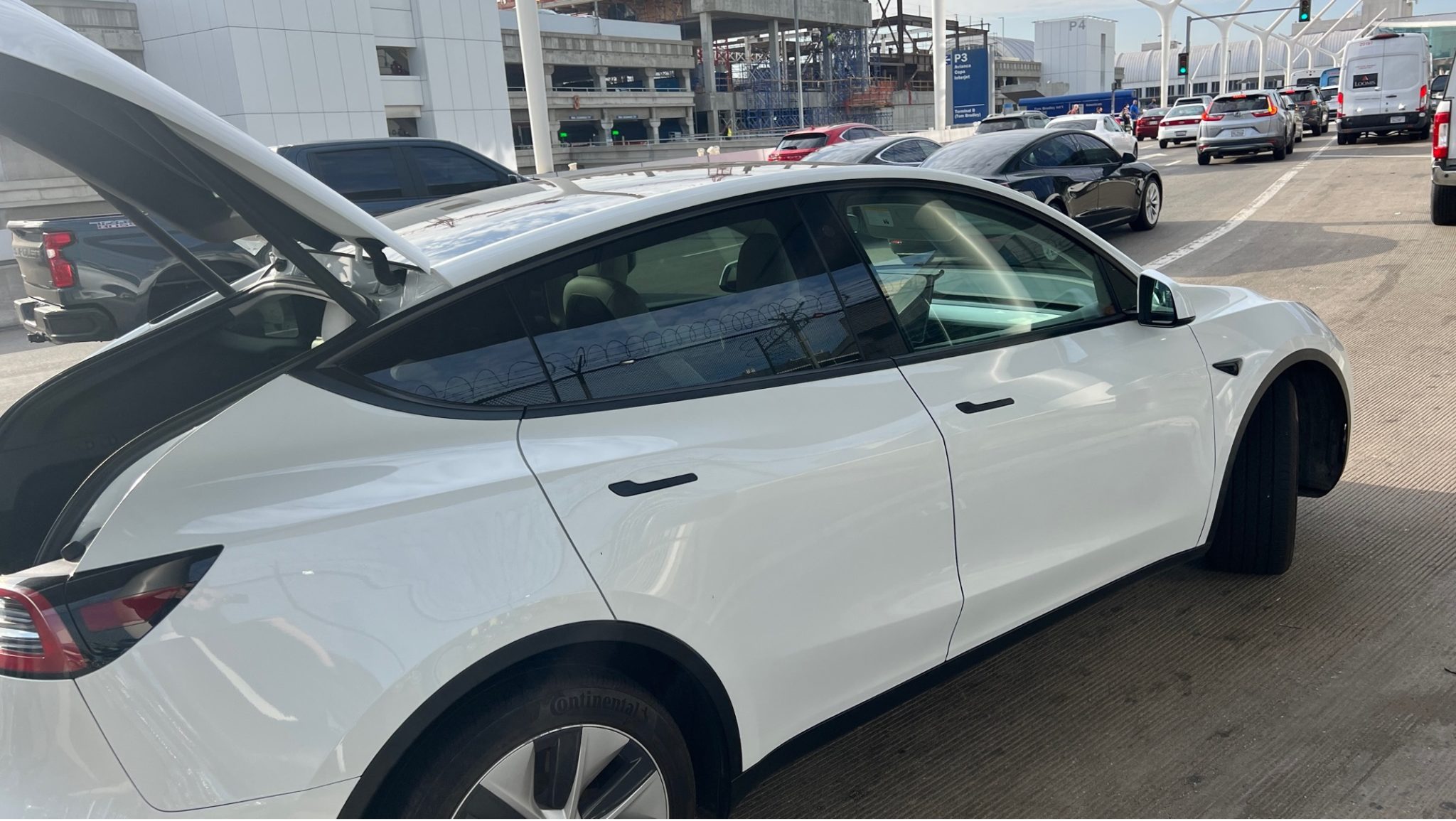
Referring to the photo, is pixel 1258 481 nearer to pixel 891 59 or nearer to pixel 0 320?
pixel 0 320

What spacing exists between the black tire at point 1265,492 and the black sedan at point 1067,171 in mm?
8437

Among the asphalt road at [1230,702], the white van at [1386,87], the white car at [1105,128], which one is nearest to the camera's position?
the asphalt road at [1230,702]

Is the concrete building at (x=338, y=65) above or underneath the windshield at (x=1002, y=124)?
above

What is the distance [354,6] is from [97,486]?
34.7 m

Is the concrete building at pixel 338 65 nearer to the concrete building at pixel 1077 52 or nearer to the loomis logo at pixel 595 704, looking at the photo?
the loomis logo at pixel 595 704

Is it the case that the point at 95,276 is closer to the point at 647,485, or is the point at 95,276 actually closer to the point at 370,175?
the point at 370,175

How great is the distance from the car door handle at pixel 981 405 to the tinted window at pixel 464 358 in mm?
1071

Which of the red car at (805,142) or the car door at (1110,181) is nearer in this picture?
the car door at (1110,181)

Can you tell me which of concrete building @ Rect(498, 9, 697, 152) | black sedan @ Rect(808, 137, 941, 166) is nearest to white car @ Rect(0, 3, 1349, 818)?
black sedan @ Rect(808, 137, 941, 166)

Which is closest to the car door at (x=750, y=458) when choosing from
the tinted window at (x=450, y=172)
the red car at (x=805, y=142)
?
the tinted window at (x=450, y=172)

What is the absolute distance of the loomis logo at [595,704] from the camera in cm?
199

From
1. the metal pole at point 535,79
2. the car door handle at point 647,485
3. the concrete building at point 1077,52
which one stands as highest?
the concrete building at point 1077,52

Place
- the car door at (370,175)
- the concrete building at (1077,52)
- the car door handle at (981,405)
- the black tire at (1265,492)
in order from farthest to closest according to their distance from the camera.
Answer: the concrete building at (1077,52) → the car door at (370,175) → the black tire at (1265,492) → the car door handle at (981,405)

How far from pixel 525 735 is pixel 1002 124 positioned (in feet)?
91.9
